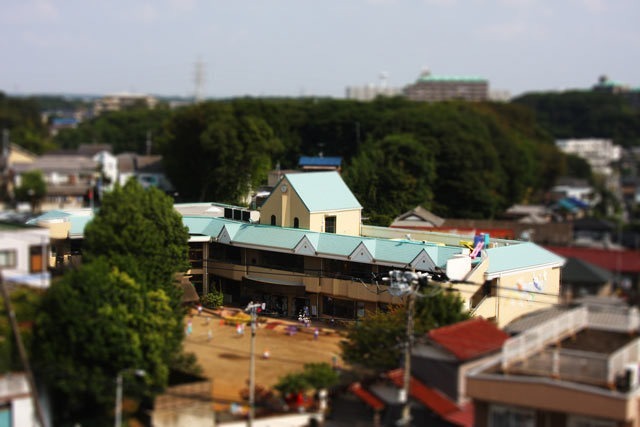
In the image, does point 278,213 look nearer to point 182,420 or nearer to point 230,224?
point 230,224

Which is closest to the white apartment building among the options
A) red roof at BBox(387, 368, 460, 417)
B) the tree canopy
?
the tree canopy

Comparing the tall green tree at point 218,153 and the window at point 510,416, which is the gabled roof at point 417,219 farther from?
the window at point 510,416

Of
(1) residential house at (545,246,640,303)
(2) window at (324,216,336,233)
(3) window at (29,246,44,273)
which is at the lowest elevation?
(2) window at (324,216,336,233)

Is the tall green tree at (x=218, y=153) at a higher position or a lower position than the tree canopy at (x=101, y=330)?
higher

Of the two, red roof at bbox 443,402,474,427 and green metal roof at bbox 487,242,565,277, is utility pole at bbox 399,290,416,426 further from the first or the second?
green metal roof at bbox 487,242,565,277

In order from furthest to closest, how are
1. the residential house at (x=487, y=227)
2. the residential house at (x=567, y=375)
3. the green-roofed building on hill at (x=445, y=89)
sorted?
1. the green-roofed building on hill at (x=445, y=89)
2. the residential house at (x=487, y=227)
3. the residential house at (x=567, y=375)

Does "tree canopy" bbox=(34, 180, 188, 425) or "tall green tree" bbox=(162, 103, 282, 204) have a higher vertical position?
"tall green tree" bbox=(162, 103, 282, 204)

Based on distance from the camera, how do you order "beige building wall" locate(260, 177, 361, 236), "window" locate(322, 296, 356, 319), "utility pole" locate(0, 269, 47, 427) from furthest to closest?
"beige building wall" locate(260, 177, 361, 236)
"window" locate(322, 296, 356, 319)
"utility pole" locate(0, 269, 47, 427)

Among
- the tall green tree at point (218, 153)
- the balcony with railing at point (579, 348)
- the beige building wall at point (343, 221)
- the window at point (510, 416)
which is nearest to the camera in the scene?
the balcony with railing at point (579, 348)

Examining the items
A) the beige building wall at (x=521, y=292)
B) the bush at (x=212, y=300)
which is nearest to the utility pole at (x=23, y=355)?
the bush at (x=212, y=300)
